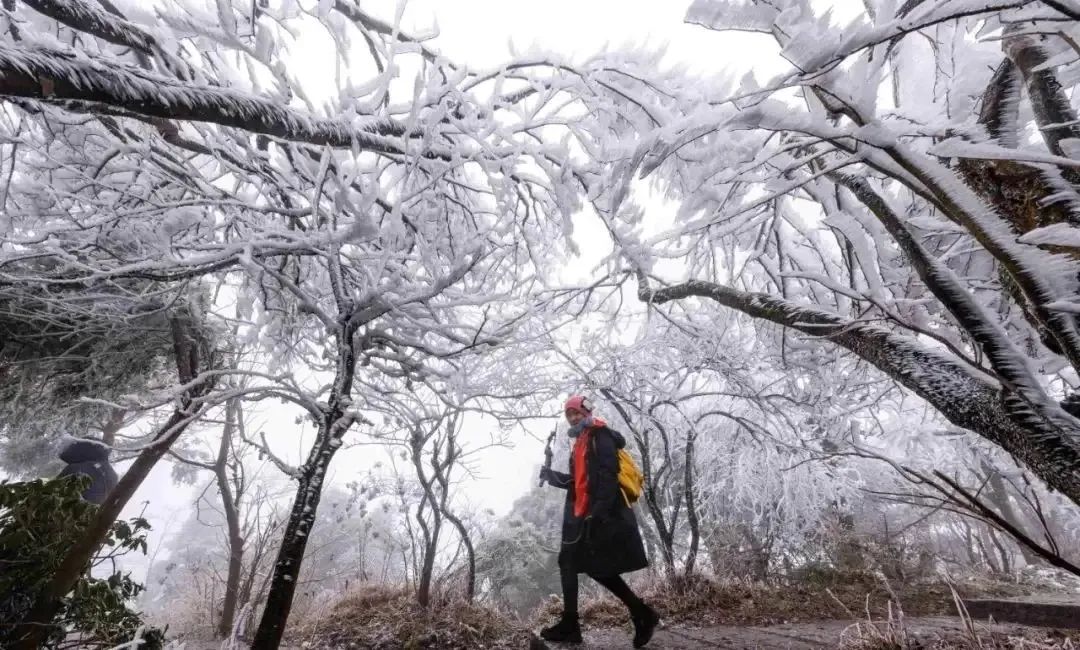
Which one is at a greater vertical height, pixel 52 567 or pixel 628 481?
pixel 628 481

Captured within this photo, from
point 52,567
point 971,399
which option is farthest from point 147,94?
point 971,399

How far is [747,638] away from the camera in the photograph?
3.36 metres

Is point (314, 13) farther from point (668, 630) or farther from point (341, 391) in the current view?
point (668, 630)

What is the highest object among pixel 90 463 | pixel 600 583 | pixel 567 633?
pixel 90 463

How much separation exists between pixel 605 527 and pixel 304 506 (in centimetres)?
190

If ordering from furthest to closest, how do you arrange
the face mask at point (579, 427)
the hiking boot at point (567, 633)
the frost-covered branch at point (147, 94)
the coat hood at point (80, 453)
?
1. the coat hood at point (80, 453)
2. the face mask at point (579, 427)
3. the hiking boot at point (567, 633)
4. the frost-covered branch at point (147, 94)

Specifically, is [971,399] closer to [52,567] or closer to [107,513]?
[52,567]

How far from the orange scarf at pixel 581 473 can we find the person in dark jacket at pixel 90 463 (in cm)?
510

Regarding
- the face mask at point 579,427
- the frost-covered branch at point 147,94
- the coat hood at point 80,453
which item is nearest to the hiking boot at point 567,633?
the face mask at point 579,427

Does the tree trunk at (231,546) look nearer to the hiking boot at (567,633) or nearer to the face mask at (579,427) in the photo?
the face mask at (579,427)

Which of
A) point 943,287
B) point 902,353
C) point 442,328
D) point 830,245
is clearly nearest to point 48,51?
point 442,328

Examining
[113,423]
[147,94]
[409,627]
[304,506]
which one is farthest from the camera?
[113,423]

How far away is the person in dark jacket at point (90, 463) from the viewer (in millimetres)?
5074

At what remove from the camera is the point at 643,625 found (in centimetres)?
294
